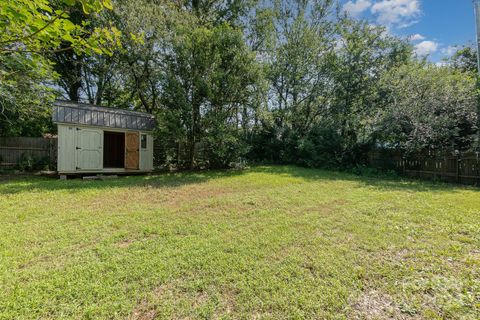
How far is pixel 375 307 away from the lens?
2115mm

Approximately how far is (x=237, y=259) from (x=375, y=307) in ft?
4.89

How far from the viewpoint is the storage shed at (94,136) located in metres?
8.67

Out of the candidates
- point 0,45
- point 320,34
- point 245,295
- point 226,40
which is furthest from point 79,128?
point 320,34

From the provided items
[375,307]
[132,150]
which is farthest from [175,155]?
[375,307]

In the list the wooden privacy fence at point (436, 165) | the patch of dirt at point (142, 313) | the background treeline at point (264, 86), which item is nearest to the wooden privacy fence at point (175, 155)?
the background treeline at point (264, 86)

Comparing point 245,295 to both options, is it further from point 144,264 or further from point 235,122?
point 235,122

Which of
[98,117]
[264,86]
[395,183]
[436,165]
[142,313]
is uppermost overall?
[264,86]

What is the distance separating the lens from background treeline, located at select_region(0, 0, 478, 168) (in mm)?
9539

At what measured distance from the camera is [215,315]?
1.99 m

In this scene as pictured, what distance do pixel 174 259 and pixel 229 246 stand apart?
0.76m

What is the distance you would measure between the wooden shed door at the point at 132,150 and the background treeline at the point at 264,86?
1.17 meters

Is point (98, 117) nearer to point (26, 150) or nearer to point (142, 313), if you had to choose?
point (26, 150)

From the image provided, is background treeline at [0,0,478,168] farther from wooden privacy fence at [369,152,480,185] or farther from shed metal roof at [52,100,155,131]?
shed metal roof at [52,100,155,131]

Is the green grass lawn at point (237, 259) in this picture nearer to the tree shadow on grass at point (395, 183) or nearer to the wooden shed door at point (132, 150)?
the tree shadow on grass at point (395, 183)
